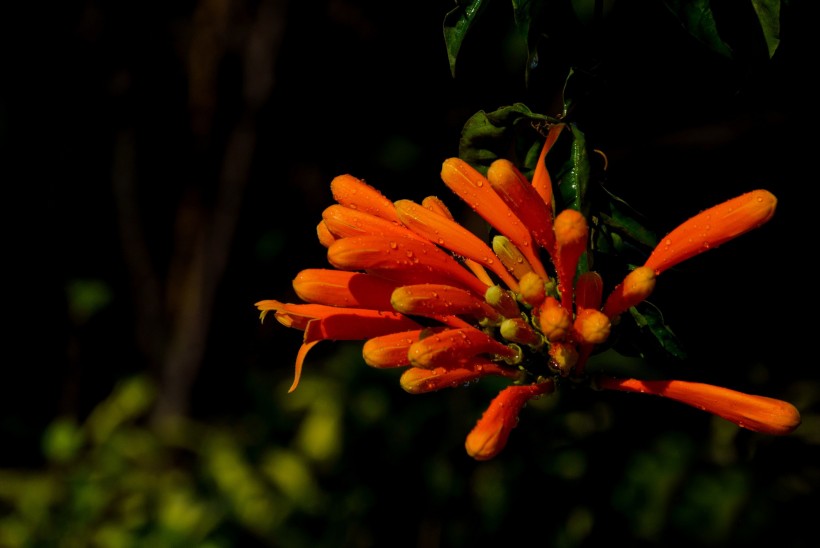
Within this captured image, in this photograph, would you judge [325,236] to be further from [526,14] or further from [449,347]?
[526,14]

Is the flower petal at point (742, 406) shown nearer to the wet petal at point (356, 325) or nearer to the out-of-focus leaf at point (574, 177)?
the out-of-focus leaf at point (574, 177)

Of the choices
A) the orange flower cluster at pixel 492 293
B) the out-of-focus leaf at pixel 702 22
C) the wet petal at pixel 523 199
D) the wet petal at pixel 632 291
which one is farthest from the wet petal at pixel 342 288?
the out-of-focus leaf at pixel 702 22

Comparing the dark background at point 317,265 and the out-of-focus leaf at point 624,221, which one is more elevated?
the out-of-focus leaf at point 624,221

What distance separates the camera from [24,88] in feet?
16.4

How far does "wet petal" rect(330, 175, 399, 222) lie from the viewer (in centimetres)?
137

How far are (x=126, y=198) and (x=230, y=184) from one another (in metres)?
1.12

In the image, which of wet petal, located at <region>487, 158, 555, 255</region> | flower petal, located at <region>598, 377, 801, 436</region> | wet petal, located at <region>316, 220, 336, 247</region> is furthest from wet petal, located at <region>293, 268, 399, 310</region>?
flower petal, located at <region>598, 377, 801, 436</region>

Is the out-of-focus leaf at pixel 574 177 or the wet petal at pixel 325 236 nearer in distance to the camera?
the out-of-focus leaf at pixel 574 177

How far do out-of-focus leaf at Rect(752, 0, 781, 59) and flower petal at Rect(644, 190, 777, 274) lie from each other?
0.19m

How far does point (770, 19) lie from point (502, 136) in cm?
40

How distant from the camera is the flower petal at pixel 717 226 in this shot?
1.21m

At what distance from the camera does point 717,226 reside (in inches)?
48.3

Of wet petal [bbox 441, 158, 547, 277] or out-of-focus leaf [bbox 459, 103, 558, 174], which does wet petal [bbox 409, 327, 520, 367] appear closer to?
wet petal [bbox 441, 158, 547, 277]

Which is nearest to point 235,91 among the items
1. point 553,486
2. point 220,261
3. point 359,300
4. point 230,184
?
point 230,184
